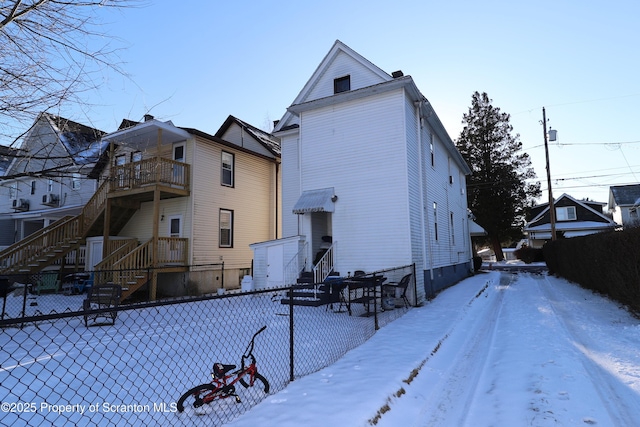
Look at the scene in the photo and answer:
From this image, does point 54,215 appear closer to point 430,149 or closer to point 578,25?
point 430,149

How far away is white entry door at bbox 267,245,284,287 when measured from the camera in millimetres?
13264

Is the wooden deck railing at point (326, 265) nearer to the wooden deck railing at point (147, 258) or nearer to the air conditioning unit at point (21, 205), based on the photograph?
the wooden deck railing at point (147, 258)

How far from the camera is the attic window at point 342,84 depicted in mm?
13359

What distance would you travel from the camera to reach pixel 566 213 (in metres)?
41.3

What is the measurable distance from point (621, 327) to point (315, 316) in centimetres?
674

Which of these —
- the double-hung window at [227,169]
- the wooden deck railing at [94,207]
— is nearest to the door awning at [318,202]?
the double-hung window at [227,169]

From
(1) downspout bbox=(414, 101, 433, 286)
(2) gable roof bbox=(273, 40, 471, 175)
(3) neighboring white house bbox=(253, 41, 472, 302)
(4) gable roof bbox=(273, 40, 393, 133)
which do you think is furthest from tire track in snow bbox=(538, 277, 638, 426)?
(4) gable roof bbox=(273, 40, 393, 133)

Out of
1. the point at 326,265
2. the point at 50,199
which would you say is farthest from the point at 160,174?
the point at 50,199

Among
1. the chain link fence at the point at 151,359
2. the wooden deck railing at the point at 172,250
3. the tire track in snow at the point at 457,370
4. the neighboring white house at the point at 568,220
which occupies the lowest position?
the tire track in snow at the point at 457,370

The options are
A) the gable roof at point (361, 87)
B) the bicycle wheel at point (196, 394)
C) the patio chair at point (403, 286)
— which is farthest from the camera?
the gable roof at point (361, 87)

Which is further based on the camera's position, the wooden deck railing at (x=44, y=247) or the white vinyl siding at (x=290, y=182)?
the white vinyl siding at (x=290, y=182)

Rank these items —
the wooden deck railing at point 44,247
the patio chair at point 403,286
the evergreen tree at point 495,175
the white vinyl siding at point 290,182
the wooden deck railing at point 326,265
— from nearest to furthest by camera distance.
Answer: the patio chair at point 403,286 → the wooden deck railing at point 326,265 → the wooden deck railing at point 44,247 → the white vinyl siding at point 290,182 → the evergreen tree at point 495,175

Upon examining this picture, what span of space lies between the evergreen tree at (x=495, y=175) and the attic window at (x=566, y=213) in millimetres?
5974

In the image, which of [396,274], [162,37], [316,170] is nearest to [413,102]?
[316,170]
